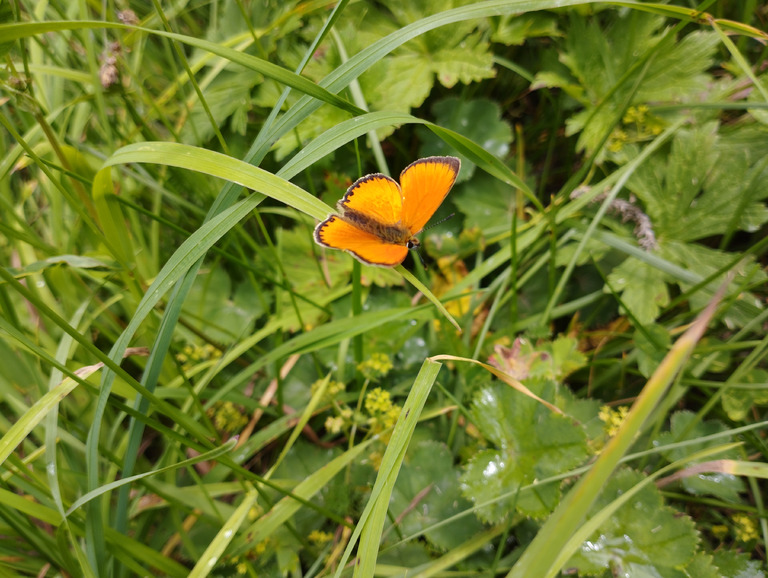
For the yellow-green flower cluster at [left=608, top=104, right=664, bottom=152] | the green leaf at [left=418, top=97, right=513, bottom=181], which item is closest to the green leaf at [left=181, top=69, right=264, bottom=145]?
the green leaf at [left=418, top=97, right=513, bottom=181]

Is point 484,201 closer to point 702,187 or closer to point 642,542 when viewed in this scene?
point 702,187

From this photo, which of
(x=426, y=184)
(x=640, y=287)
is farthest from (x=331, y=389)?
(x=640, y=287)

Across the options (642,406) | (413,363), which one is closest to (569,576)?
(413,363)

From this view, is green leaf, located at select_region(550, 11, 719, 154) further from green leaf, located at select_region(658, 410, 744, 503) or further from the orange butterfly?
green leaf, located at select_region(658, 410, 744, 503)

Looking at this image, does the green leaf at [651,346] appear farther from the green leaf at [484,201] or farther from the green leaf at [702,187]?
the green leaf at [484,201]

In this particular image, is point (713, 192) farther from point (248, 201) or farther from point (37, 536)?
point (37, 536)

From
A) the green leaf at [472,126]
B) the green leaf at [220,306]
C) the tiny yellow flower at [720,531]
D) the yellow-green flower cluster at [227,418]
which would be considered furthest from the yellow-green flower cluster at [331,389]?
the tiny yellow flower at [720,531]

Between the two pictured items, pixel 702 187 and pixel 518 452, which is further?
pixel 702 187
